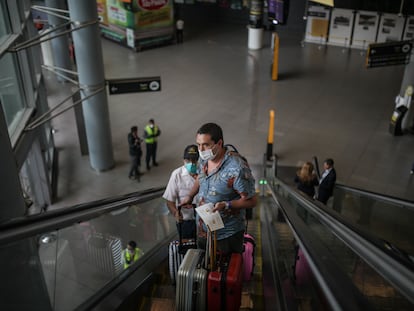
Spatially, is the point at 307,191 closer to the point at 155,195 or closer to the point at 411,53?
the point at 155,195

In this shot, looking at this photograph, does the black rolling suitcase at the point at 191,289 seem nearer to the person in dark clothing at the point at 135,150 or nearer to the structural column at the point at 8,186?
the structural column at the point at 8,186

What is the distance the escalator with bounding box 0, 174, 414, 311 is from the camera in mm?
2273

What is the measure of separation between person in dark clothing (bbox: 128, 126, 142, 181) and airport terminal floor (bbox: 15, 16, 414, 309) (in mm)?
334

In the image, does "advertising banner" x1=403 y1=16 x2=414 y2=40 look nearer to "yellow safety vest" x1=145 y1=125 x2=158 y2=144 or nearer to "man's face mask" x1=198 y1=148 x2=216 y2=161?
"yellow safety vest" x1=145 y1=125 x2=158 y2=144

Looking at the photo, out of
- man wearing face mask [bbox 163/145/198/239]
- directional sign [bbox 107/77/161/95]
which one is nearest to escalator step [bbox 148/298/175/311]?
man wearing face mask [bbox 163/145/198/239]

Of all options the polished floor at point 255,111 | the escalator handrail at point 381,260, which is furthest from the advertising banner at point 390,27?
the escalator handrail at point 381,260

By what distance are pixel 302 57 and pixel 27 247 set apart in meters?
19.6

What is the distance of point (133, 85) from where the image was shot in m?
11.0

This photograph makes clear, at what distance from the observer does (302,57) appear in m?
21.1

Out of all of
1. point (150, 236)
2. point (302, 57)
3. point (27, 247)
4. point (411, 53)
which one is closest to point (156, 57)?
point (302, 57)

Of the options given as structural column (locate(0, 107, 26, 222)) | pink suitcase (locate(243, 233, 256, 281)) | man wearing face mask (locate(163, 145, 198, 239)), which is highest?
structural column (locate(0, 107, 26, 222))

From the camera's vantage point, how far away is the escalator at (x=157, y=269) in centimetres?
227

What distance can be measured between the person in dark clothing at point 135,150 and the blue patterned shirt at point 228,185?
761 cm

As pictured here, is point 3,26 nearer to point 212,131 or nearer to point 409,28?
point 212,131
